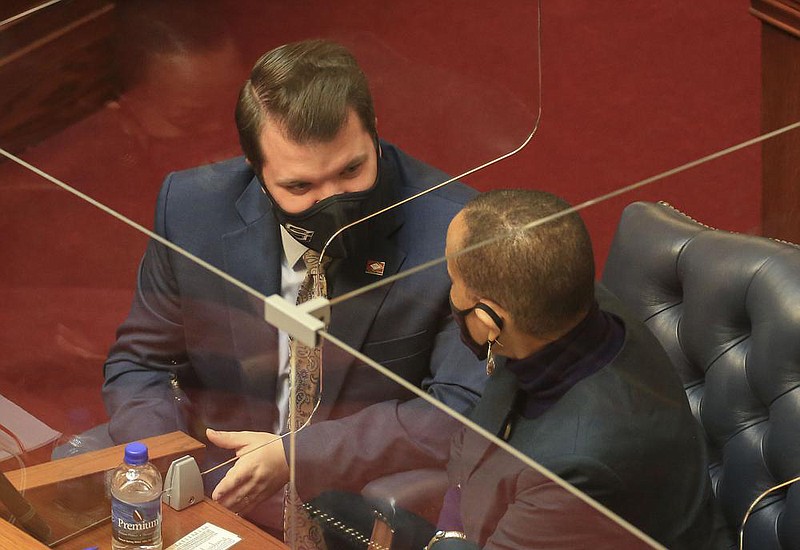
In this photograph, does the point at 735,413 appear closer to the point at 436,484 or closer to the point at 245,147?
the point at 436,484

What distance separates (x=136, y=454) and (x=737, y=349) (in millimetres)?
641

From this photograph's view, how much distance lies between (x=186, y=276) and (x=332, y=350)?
25 centimetres

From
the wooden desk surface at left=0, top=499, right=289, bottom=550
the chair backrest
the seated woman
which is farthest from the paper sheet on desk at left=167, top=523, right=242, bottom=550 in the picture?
the chair backrest

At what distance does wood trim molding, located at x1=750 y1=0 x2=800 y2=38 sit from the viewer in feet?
6.92

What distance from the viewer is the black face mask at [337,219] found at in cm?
Answer: 140

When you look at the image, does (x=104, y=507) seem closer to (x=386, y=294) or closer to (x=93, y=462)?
(x=93, y=462)

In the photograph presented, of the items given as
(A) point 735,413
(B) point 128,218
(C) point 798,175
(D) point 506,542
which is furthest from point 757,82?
(D) point 506,542

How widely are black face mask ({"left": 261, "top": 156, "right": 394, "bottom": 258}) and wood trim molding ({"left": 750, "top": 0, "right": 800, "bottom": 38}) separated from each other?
36.8 inches

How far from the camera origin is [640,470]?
121cm

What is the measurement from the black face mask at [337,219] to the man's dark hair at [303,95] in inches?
2.7

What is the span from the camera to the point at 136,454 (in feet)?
4.82

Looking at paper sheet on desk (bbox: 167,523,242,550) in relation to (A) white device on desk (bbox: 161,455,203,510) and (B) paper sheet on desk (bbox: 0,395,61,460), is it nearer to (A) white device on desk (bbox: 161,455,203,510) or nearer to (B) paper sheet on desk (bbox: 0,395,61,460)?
(A) white device on desk (bbox: 161,455,203,510)

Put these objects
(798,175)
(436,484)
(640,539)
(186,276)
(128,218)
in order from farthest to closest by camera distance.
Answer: (798,175)
(128,218)
(186,276)
(436,484)
(640,539)

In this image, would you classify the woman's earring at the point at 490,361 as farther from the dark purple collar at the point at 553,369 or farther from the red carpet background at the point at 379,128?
the red carpet background at the point at 379,128
